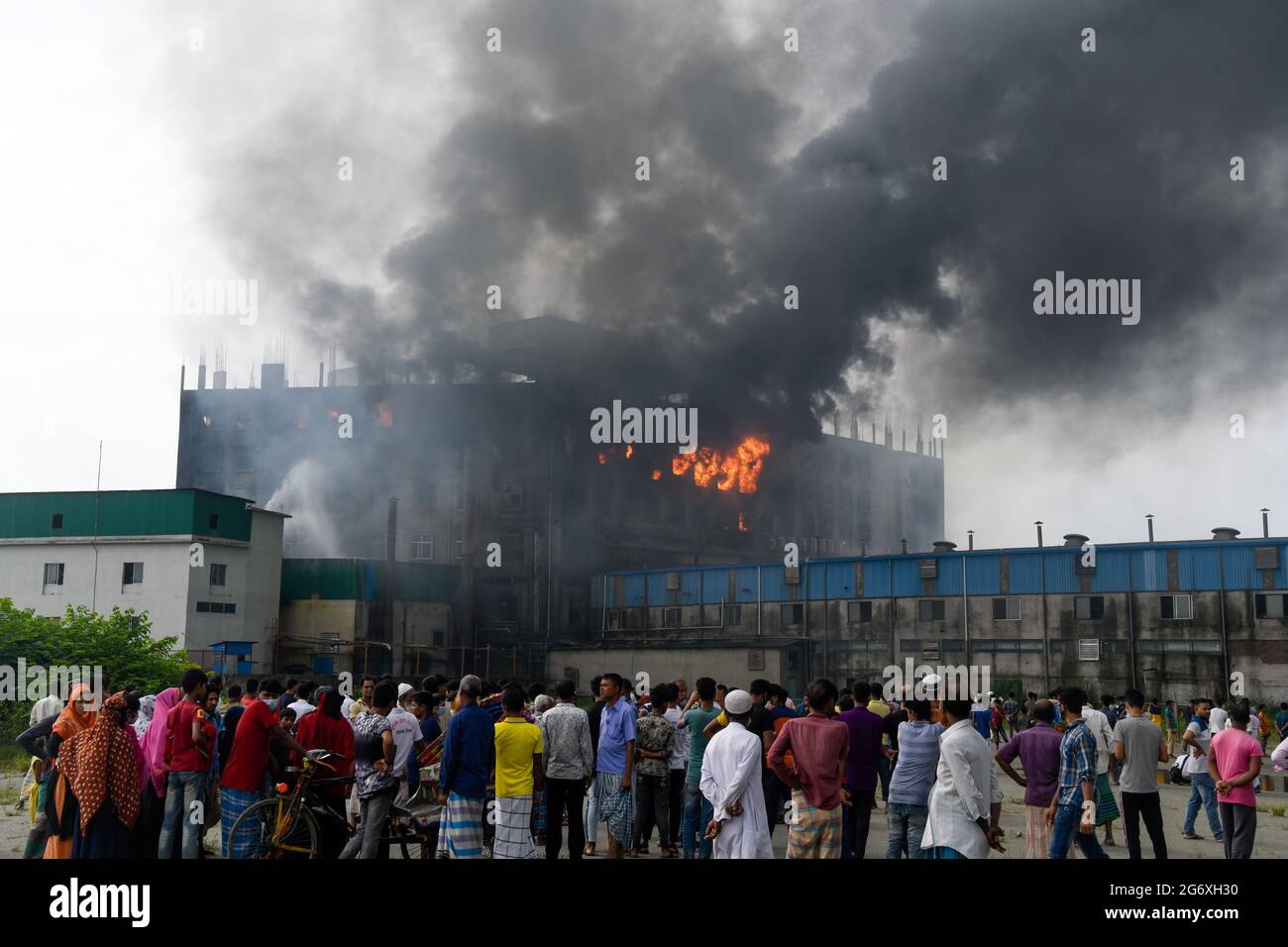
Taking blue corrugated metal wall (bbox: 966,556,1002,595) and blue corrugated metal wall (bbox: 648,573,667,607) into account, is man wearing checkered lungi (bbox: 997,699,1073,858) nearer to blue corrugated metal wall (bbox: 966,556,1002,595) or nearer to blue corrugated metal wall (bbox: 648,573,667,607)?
blue corrugated metal wall (bbox: 966,556,1002,595)

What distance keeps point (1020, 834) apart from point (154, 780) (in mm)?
11426

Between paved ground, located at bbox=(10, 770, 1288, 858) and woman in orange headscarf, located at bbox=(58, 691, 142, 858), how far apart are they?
4.53m

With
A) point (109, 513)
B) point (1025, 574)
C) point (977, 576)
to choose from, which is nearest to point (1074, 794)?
point (1025, 574)

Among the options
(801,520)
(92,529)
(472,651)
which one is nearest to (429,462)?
(472,651)

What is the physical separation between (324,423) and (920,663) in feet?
124

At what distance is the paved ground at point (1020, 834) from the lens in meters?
14.0

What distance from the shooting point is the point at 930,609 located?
164 feet

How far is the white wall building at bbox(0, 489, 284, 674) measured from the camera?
47.6 metres

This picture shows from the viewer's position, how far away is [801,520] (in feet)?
248

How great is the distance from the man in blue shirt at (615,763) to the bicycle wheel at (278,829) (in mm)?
3299

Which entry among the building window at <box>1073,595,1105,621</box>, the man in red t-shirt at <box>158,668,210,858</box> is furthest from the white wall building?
the man in red t-shirt at <box>158,668,210,858</box>

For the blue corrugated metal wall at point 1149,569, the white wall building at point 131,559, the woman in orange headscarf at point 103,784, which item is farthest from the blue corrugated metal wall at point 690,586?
the woman in orange headscarf at point 103,784
